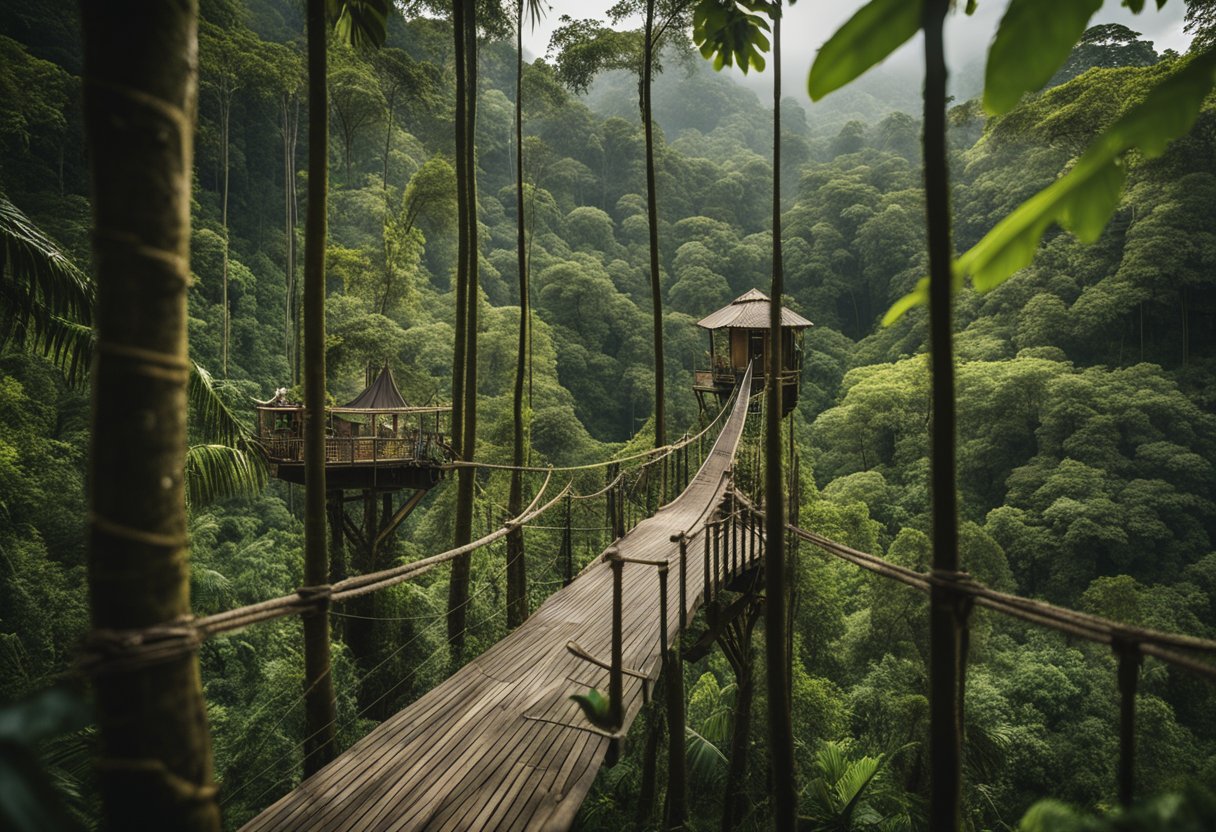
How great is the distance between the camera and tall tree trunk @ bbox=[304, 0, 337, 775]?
3.14 meters

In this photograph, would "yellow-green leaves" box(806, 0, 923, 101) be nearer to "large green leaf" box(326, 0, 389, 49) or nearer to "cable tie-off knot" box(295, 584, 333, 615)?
"cable tie-off knot" box(295, 584, 333, 615)

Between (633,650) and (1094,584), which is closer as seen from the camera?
(633,650)

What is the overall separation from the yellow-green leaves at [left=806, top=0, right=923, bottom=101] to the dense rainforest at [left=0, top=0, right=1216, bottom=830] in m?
2.19

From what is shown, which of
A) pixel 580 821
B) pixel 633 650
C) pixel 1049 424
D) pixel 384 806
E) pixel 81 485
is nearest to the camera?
pixel 384 806

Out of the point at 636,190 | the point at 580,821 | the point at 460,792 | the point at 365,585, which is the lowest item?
the point at 580,821

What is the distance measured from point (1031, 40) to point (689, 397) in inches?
739

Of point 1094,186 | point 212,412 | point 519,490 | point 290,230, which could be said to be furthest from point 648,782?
point 290,230

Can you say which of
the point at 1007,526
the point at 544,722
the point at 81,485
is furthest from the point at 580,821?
the point at 1007,526

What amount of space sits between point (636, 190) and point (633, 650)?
26.9 m

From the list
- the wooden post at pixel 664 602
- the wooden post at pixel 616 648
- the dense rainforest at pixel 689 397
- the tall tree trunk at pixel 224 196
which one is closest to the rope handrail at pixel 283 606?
the dense rainforest at pixel 689 397

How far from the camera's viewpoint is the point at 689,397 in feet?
63.0

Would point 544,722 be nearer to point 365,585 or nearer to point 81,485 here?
point 365,585

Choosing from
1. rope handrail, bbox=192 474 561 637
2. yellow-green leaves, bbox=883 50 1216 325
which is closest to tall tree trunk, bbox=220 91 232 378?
rope handrail, bbox=192 474 561 637

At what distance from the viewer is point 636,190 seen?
89.6 feet
